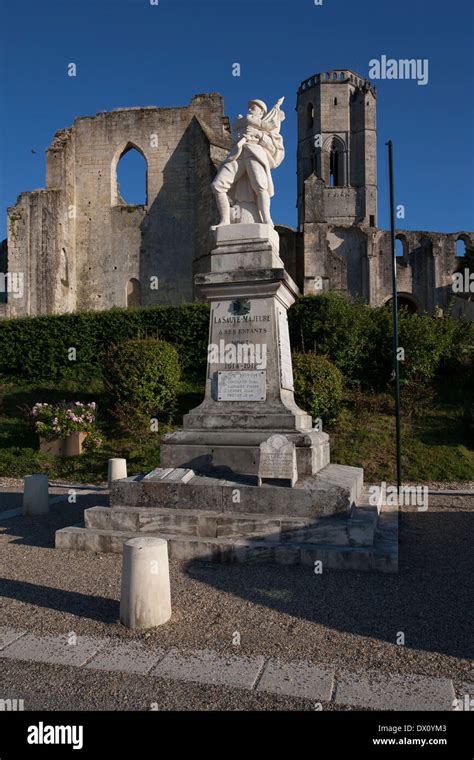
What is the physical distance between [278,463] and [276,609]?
5.54ft

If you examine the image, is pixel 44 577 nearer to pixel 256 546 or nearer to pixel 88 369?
pixel 256 546

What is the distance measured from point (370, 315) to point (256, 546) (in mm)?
11088

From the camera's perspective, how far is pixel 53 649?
331cm

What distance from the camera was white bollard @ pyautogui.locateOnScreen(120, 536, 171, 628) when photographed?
11.9ft

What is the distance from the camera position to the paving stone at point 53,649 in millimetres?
3178

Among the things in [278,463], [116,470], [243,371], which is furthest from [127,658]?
[116,470]

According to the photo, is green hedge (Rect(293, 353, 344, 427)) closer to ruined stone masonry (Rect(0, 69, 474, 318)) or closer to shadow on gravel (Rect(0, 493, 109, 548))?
shadow on gravel (Rect(0, 493, 109, 548))

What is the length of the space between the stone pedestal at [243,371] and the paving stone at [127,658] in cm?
286

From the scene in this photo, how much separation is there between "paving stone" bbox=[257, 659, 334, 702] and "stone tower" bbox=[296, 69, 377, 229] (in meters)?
52.1

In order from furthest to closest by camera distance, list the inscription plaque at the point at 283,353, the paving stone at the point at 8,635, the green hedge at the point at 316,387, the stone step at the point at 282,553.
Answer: the green hedge at the point at 316,387, the inscription plaque at the point at 283,353, the stone step at the point at 282,553, the paving stone at the point at 8,635

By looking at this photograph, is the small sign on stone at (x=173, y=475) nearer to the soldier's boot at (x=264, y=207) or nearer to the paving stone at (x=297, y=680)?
the paving stone at (x=297, y=680)

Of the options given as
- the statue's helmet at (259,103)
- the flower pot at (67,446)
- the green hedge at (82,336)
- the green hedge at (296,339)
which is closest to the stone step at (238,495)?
the statue's helmet at (259,103)

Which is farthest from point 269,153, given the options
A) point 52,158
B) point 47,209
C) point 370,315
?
point 52,158

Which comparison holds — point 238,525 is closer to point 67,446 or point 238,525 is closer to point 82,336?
point 67,446
